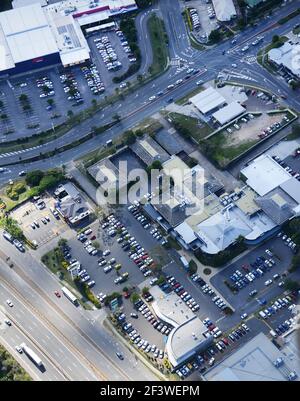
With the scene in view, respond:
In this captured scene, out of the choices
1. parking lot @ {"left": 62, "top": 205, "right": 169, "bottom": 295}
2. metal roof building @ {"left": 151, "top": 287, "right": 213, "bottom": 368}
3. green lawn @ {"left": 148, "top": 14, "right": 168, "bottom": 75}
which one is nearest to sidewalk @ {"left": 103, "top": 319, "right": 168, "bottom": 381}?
metal roof building @ {"left": 151, "top": 287, "right": 213, "bottom": 368}

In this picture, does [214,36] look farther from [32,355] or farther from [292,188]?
[32,355]

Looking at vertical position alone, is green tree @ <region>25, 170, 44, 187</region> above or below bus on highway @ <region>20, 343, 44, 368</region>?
above

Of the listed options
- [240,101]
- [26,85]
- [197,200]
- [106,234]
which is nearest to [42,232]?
[106,234]

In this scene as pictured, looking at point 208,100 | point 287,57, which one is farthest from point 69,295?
point 287,57

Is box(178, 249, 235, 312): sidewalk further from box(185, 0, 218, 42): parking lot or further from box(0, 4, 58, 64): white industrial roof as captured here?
box(0, 4, 58, 64): white industrial roof

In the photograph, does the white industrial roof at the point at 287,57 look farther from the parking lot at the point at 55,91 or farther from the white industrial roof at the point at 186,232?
the white industrial roof at the point at 186,232

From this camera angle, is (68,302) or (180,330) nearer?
(180,330)
